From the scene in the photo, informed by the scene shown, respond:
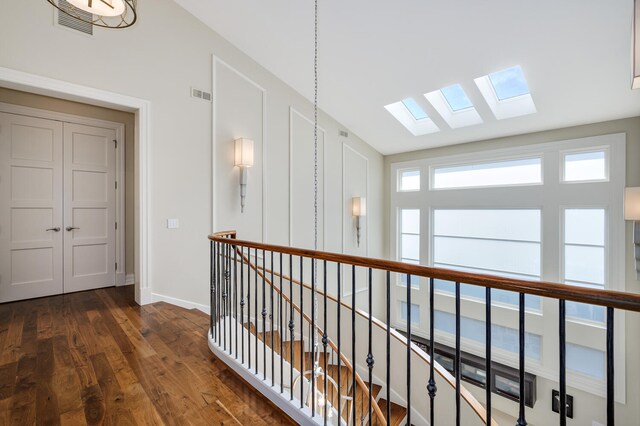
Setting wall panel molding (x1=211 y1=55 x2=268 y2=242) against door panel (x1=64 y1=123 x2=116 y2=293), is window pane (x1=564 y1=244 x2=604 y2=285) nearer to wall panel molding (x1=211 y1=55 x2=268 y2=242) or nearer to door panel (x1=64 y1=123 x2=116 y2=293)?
wall panel molding (x1=211 y1=55 x2=268 y2=242)

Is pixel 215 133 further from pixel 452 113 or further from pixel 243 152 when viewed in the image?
pixel 452 113

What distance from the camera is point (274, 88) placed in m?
4.82

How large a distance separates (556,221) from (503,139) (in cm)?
160

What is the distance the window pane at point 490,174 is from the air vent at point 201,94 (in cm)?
447

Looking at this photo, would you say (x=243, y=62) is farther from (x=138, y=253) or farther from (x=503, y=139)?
(x=503, y=139)

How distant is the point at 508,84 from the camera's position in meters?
4.50

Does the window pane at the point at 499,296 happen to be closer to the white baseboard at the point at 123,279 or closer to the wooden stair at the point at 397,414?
the wooden stair at the point at 397,414

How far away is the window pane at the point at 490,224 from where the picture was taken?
5.12 m

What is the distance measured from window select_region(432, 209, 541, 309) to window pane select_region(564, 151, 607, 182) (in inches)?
29.0

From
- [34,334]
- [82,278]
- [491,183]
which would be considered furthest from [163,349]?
[491,183]

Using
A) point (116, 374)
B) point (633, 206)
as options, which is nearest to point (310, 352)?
point (116, 374)

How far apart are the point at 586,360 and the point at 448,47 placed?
488 cm

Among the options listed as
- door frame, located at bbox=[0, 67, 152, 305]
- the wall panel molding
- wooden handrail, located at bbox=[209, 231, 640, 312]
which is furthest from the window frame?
door frame, located at bbox=[0, 67, 152, 305]

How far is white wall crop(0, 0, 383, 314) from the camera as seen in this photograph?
300 centimetres
